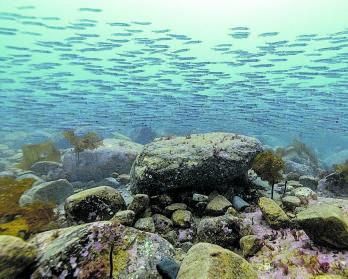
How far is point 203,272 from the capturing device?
3881mm

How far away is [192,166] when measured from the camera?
8125 millimetres

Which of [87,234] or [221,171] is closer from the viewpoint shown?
[87,234]

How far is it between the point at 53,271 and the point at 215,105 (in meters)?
40.4

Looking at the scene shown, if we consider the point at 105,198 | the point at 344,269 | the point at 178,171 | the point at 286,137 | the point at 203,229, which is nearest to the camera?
the point at 344,269

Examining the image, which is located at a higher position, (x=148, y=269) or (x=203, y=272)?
(x=203, y=272)

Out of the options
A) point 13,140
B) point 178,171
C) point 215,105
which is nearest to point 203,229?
point 178,171

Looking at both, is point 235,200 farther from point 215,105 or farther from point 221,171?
point 215,105

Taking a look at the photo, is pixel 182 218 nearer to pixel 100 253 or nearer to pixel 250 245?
pixel 250 245

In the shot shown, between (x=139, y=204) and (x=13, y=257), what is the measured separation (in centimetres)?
346

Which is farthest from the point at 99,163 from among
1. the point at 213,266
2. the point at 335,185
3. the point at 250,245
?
the point at 213,266

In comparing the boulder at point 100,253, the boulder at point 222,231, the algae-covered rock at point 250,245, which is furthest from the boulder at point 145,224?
the algae-covered rock at point 250,245

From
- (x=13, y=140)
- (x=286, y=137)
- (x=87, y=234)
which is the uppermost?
(x=87, y=234)

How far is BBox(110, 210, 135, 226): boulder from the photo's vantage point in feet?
22.6

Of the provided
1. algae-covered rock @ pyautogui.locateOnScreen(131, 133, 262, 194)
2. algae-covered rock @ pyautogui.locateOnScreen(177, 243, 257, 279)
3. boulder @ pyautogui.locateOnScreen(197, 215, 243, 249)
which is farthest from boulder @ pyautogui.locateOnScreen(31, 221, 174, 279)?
algae-covered rock @ pyautogui.locateOnScreen(131, 133, 262, 194)
